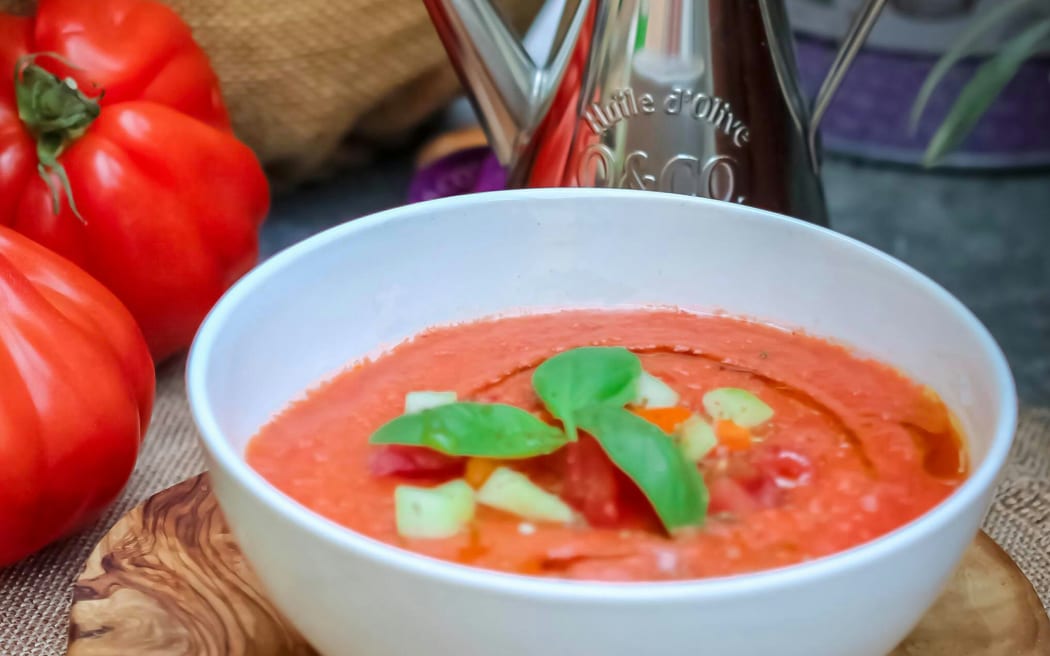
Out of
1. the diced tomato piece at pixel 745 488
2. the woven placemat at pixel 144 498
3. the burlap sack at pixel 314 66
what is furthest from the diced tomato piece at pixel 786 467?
the burlap sack at pixel 314 66

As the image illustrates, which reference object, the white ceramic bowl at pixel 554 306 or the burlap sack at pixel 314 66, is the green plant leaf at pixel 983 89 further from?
the burlap sack at pixel 314 66

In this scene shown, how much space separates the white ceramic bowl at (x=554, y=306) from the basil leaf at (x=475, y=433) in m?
0.12

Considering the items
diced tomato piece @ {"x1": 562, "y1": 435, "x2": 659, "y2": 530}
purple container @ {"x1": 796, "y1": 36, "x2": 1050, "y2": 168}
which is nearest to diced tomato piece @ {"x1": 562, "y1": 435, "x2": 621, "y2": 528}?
diced tomato piece @ {"x1": 562, "y1": 435, "x2": 659, "y2": 530}

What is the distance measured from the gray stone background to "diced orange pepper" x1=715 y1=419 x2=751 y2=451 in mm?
814

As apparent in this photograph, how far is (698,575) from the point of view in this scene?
710mm

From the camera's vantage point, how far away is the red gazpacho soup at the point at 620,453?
744 millimetres

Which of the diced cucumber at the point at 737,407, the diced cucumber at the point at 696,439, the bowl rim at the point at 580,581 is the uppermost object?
the bowl rim at the point at 580,581

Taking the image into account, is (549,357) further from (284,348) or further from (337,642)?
(337,642)

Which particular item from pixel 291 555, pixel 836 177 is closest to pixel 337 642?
pixel 291 555

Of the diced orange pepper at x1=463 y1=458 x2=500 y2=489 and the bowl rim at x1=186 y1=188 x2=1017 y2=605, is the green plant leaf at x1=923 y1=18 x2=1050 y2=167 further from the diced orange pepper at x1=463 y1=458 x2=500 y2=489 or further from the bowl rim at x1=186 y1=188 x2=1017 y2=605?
the diced orange pepper at x1=463 y1=458 x2=500 y2=489

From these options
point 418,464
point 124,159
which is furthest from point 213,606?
point 124,159

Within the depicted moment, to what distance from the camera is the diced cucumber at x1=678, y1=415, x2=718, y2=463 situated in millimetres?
842

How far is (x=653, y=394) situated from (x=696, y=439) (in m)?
0.08

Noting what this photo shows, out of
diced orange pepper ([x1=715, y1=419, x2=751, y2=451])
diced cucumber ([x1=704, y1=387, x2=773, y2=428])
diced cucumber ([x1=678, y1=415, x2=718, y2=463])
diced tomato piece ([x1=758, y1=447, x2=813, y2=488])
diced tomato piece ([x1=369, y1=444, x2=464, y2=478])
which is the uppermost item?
diced tomato piece ([x1=369, y1=444, x2=464, y2=478])
